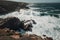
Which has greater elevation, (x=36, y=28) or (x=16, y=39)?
(x=16, y=39)

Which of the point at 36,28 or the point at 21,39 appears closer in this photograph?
the point at 21,39

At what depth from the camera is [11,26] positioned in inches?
943

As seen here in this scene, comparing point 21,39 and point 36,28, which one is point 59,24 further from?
point 21,39

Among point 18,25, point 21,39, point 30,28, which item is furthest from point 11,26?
point 21,39

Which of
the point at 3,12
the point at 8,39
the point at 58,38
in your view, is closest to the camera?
the point at 8,39

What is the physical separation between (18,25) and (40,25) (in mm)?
5021

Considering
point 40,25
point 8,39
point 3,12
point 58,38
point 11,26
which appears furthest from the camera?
point 3,12

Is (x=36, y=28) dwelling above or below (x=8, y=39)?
below

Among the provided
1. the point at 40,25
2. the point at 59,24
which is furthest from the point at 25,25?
the point at 59,24

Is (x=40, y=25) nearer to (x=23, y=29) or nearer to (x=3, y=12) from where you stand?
(x=23, y=29)

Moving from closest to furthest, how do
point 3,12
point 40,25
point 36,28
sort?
point 36,28
point 40,25
point 3,12

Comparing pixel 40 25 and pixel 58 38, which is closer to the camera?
pixel 58 38

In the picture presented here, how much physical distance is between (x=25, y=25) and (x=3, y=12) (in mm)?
13774

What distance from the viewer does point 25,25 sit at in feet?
81.7
